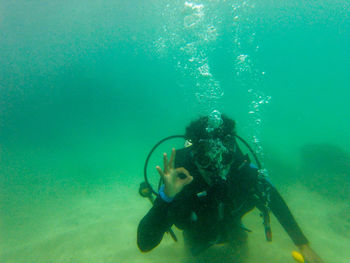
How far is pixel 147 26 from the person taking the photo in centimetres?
2227

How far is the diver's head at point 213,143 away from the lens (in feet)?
8.44

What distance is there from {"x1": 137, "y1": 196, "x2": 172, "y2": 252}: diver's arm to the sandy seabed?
174cm

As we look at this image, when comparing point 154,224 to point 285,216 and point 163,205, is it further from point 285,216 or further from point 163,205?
point 285,216

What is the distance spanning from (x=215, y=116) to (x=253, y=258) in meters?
2.77

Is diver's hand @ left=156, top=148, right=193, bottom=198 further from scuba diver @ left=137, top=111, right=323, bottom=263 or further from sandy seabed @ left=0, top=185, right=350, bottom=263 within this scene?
sandy seabed @ left=0, top=185, right=350, bottom=263

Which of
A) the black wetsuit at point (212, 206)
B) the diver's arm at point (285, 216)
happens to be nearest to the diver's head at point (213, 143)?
the black wetsuit at point (212, 206)

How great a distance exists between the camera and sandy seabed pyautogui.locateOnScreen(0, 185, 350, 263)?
12.8 ft

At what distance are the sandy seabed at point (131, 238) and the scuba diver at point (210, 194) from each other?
3.71ft

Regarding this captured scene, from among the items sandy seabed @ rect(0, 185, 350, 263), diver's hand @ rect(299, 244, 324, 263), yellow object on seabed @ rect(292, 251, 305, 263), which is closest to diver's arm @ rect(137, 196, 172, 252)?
sandy seabed @ rect(0, 185, 350, 263)

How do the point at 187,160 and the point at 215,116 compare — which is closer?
the point at 187,160

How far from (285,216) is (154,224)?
222 cm

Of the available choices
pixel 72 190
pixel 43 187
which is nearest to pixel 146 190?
pixel 72 190

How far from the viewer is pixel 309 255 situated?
271 cm

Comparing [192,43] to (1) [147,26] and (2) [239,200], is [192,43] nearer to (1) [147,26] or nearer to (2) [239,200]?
(1) [147,26]
